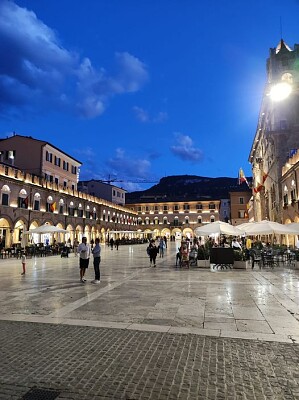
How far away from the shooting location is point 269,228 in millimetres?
17047

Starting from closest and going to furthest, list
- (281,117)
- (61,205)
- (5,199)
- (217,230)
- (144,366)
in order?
(144,366), (217,230), (5,199), (281,117), (61,205)

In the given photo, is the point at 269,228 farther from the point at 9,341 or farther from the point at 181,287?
the point at 9,341

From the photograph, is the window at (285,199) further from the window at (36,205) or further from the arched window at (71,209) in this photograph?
the arched window at (71,209)

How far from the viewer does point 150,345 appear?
5.00 metres

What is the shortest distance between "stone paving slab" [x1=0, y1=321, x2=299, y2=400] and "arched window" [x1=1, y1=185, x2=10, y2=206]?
27797 millimetres

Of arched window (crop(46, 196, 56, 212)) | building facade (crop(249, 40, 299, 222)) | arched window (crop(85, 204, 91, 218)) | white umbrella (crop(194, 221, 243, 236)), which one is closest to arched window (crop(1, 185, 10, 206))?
arched window (crop(46, 196, 56, 212))

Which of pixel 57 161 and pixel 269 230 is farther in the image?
pixel 57 161

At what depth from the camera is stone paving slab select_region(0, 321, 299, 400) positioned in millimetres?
3529

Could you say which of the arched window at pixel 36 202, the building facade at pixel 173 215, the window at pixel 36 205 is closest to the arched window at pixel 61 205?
the arched window at pixel 36 202

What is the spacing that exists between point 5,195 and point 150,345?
1187 inches

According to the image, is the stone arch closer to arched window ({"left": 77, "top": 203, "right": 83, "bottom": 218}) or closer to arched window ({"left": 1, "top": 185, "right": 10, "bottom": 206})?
arched window ({"left": 1, "top": 185, "right": 10, "bottom": 206})

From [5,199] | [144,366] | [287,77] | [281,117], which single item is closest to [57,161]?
[5,199]

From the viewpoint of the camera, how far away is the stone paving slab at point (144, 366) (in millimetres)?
3529

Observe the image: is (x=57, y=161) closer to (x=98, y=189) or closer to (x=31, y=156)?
(x=31, y=156)
